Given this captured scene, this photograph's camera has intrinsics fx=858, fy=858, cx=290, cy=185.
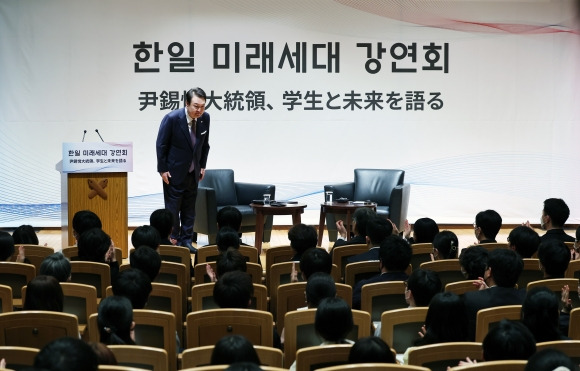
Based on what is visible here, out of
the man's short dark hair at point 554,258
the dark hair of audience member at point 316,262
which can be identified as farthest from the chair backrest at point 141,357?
the man's short dark hair at point 554,258

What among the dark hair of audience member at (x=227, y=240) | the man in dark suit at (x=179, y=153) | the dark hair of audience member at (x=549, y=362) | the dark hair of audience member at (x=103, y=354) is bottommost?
the dark hair of audience member at (x=103, y=354)

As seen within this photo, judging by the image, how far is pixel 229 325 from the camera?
3.96m

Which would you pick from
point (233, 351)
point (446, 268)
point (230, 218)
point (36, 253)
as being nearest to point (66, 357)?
point (233, 351)

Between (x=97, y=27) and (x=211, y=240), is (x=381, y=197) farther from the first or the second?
(x=97, y=27)

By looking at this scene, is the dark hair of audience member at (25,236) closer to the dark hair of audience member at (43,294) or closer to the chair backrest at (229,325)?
the dark hair of audience member at (43,294)

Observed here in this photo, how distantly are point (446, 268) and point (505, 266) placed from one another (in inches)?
35.7

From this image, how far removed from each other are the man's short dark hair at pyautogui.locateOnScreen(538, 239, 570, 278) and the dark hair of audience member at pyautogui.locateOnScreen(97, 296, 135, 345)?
103 inches

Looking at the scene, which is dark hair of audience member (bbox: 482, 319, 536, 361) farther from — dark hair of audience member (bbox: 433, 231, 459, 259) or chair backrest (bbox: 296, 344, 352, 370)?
dark hair of audience member (bbox: 433, 231, 459, 259)

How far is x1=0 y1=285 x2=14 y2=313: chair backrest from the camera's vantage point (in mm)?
4461

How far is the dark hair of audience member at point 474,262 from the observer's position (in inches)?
203

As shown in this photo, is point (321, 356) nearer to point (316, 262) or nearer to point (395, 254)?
point (316, 262)

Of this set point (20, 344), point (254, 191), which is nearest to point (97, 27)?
point (254, 191)

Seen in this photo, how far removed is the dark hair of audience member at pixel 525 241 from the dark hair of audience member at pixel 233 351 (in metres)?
3.33

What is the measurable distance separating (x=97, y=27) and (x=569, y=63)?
602cm
